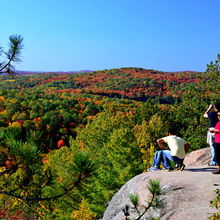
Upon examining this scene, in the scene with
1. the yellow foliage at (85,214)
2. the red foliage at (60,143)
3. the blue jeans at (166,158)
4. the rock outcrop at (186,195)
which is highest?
the blue jeans at (166,158)

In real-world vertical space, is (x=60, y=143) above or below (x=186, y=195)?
below

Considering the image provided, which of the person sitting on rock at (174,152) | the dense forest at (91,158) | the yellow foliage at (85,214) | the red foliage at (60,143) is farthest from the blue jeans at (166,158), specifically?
the red foliage at (60,143)

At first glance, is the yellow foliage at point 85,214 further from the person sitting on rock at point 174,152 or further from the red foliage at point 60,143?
the red foliage at point 60,143

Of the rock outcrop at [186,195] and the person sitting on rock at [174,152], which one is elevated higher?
the person sitting on rock at [174,152]

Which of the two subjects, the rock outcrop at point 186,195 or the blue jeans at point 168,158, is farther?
the blue jeans at point 168,158

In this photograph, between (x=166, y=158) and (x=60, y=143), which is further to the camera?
(x=60, y=143)

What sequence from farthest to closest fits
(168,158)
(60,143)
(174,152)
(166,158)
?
1. (60,143)
2. (166,158)
3. (168,158)
4. (174,152)

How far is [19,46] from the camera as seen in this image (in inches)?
194

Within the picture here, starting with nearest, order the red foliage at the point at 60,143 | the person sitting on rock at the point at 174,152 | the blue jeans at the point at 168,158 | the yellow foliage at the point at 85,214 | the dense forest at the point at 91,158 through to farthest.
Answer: the dense forest at the point at 91,158 < the person sitting on rock at the point at 174,152 < the blue jeans at the point at 168,158 < the yellow foliage at the point at 85,214 < the red foliage at the point at 60,143

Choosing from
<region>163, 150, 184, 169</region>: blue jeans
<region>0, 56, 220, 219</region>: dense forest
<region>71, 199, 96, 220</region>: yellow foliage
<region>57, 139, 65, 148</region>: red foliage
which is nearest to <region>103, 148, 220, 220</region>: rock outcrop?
<region>163, 150, 184, 169</region>: blue jeans

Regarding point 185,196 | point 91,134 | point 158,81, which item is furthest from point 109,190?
point 158,81

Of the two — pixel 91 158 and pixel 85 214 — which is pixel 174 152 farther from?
pixel 85 214

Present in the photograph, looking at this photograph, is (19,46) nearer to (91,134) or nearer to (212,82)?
(212,82)

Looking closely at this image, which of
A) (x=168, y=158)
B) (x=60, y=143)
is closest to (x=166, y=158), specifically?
(x=168, y=158)
